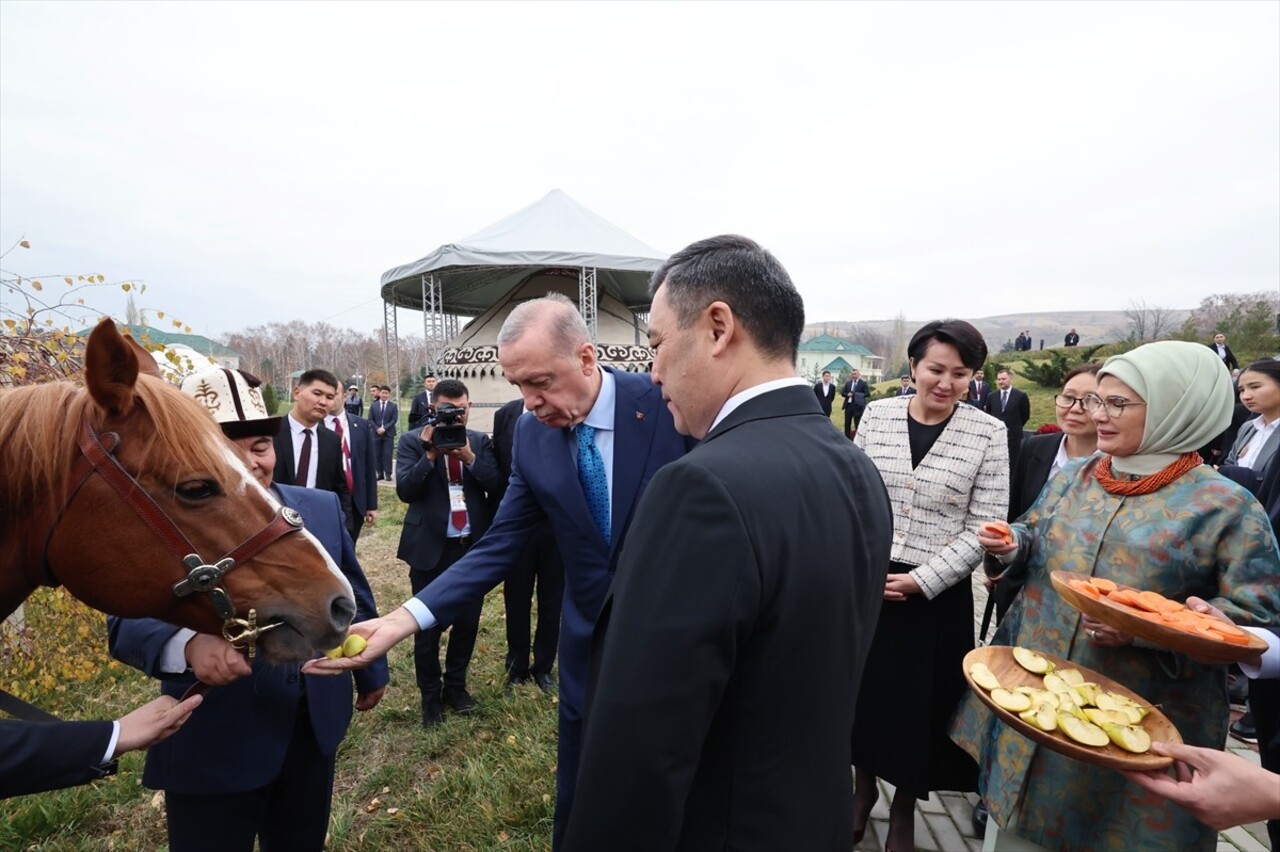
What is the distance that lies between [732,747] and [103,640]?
4890 mm

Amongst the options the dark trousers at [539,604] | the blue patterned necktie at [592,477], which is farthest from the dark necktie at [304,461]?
the blue patterned necktie at [592,477]

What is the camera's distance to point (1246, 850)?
3057mm

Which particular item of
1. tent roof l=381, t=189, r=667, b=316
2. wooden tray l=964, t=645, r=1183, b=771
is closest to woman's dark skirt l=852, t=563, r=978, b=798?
wooden tray l=964, t=645, r=1183, b=771

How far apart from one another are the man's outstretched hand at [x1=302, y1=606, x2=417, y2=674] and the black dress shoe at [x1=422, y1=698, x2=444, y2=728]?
253cm

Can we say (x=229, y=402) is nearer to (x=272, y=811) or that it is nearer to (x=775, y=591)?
(x=272, y=811)

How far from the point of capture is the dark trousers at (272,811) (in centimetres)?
195

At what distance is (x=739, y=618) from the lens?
103cm

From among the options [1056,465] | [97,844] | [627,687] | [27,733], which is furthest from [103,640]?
[1056,465]

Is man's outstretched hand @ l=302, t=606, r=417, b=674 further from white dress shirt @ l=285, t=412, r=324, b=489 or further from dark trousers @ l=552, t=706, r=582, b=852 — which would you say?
white dress shirt @ l=285, t=412, r=324, b=489

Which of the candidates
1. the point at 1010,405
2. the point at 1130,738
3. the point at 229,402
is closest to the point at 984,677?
the point at 1130,738

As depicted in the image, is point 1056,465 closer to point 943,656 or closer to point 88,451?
point 943,656

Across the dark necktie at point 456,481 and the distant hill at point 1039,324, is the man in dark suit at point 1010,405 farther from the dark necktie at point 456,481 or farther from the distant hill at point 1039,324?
the distant hill at point 1039,324

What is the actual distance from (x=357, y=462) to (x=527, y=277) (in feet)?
47.5

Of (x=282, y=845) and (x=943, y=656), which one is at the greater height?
(x=943, y=656)
